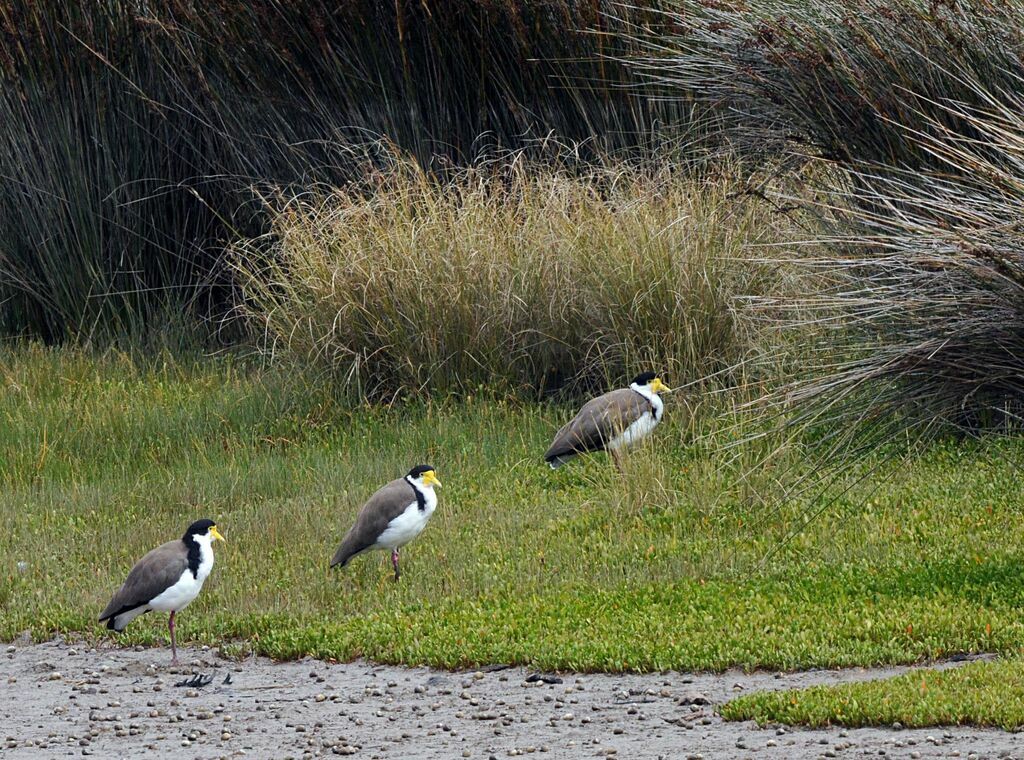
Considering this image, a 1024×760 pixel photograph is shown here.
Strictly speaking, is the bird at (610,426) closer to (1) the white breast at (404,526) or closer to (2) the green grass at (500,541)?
(2) the green grass at (500,541)

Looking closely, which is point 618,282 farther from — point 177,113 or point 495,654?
point 177,113

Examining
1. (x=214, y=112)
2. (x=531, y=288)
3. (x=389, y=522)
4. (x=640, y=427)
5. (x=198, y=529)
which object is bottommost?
(x=640, y=427)

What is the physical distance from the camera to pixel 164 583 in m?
7.13

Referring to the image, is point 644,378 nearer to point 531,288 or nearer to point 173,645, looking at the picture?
point 531,288

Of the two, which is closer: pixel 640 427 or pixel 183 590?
pixel 183 590

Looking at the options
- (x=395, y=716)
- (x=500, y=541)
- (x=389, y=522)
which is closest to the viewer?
(x=395, y=716)

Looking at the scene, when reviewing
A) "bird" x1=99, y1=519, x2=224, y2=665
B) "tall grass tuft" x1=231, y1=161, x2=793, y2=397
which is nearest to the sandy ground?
"bird" x1=99, y1=519, x2=224, y2=665

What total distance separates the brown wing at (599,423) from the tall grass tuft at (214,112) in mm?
4245

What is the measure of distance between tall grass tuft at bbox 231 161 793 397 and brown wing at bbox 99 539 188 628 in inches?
172

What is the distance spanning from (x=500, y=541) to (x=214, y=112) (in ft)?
25.6

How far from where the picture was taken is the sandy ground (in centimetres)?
557

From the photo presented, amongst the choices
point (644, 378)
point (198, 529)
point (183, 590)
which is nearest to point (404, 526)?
point (198, 529)

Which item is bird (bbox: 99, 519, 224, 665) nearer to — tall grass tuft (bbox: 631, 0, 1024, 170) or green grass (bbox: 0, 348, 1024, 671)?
green grass (bbox: 0, 348, 1024, 671)

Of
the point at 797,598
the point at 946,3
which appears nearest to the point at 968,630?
the point at 797,598
